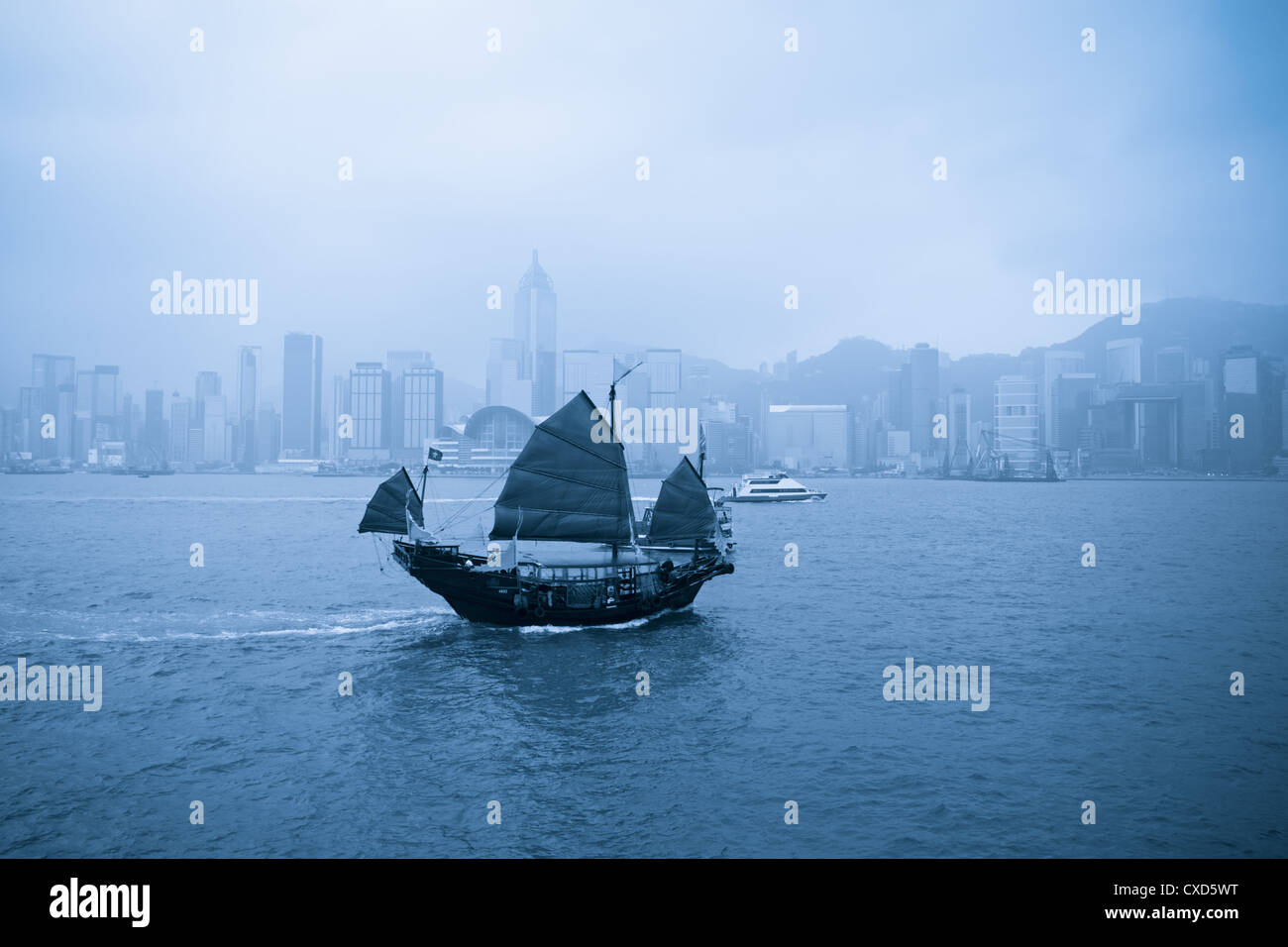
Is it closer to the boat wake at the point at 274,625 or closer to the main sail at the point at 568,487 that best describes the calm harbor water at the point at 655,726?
the boat wake at the point at 274,625

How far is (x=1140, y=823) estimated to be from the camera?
57.2 feet

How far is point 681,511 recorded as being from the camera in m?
42.2

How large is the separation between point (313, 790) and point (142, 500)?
157m

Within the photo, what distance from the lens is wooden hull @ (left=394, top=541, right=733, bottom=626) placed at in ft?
115

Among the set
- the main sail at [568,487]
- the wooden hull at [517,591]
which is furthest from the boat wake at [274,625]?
the main sail at [568,487]

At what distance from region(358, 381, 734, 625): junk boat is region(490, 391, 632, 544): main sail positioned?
46 millimetres

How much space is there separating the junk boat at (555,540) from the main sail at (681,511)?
1.08m

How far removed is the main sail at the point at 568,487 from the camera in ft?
122

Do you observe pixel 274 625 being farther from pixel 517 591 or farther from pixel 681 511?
pixel 681 511

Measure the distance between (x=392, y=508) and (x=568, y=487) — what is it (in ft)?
26.0

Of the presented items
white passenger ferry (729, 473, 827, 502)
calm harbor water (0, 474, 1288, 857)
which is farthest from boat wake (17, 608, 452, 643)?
white passenger ferry (729, 473, 827, 502)
